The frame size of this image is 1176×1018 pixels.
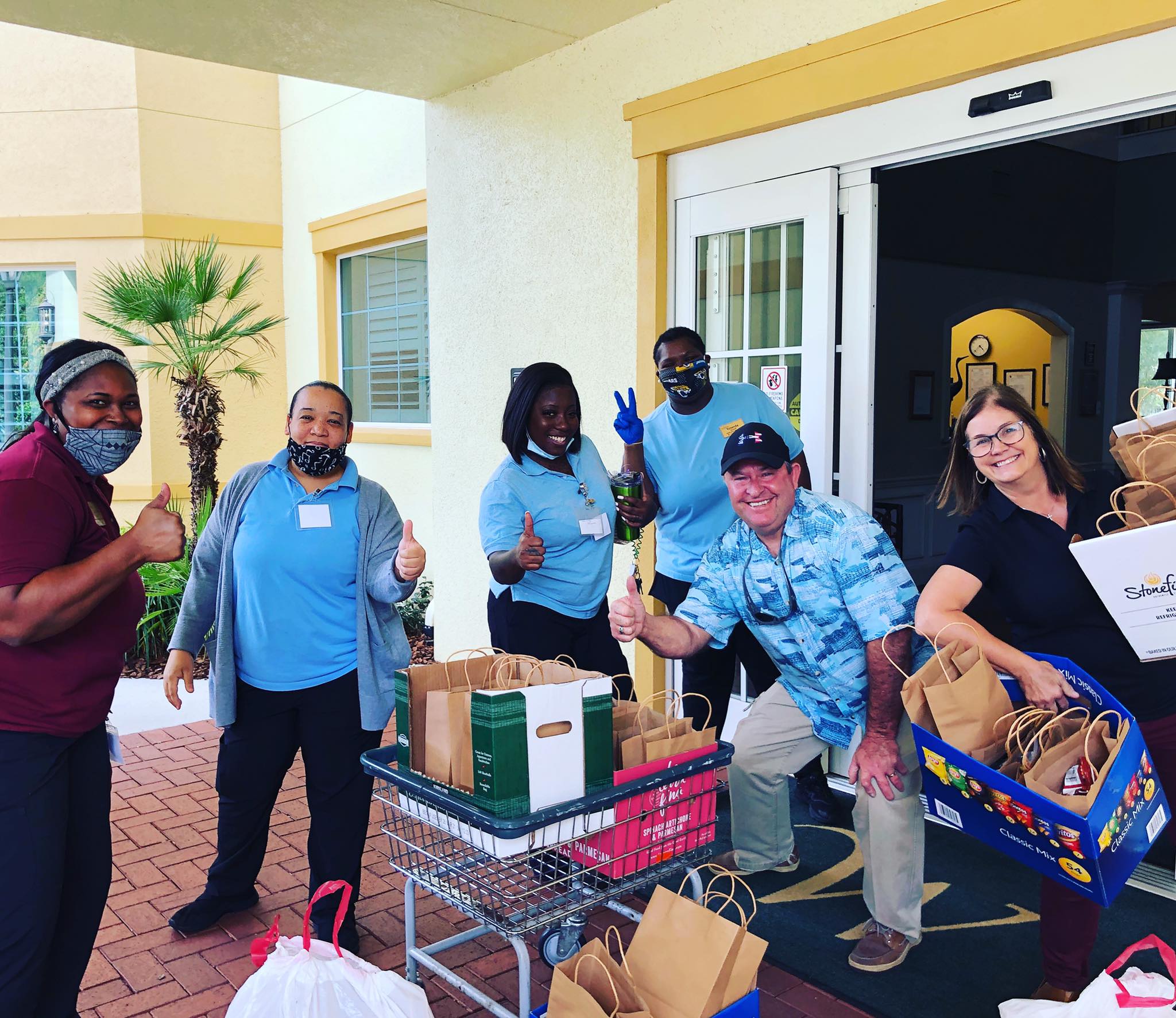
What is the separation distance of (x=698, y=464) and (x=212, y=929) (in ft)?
7.95

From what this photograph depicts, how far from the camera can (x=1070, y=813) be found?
7.16 feet

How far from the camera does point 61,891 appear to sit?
2561 mm

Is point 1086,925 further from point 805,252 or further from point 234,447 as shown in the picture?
point 234,447

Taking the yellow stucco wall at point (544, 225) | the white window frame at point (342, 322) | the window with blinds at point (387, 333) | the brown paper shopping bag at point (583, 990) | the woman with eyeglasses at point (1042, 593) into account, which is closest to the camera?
the brown paper shopping bag at point (583, 990)

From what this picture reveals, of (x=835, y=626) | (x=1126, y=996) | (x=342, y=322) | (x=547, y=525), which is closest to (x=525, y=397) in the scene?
(x=547, y=525)

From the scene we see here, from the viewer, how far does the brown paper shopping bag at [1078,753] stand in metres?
2.42

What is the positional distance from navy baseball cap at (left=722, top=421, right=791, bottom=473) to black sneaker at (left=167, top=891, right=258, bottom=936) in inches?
88.7

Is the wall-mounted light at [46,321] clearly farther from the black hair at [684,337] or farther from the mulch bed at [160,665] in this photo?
the black hair at [684,337]

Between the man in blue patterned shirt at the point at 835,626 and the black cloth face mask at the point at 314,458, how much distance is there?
42.4 inches

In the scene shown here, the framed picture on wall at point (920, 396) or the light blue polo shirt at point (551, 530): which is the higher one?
the framed picture on wall at point (920, 396)

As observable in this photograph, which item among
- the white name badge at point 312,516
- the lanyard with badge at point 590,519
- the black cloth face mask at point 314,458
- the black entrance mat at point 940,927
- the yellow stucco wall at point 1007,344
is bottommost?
the black entrance mat at point 940,927

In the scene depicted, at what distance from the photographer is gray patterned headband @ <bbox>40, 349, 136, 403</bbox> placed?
2576mm

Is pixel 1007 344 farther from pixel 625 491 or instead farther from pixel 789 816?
pixel 789 816

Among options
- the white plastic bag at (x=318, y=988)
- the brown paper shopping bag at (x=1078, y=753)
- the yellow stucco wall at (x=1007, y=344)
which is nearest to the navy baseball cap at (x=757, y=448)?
the brown paper shopping bag at (x=1078, y=753)
